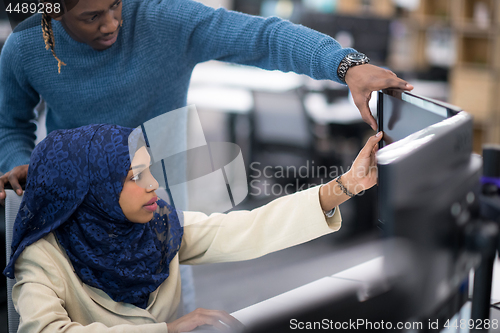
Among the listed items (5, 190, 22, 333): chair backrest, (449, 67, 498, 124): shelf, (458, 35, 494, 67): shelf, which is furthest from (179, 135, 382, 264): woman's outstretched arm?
(458, 35, 494, 67): shelf

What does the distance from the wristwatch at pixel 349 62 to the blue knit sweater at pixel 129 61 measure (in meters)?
0.12

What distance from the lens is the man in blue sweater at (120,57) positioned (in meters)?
0.97

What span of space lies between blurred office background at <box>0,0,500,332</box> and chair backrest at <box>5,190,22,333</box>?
2.98 ft

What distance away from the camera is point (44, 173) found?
2.70 feet

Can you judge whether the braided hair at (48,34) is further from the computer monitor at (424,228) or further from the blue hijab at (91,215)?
the computer monitor at (424,228)

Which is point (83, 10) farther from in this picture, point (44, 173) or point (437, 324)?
point (437, 324)

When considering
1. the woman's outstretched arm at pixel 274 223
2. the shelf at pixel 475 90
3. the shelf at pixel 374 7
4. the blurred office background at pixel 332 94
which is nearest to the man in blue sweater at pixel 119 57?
the woman's outstretched arm at pixel 274 223

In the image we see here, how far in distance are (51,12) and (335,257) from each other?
2022 mm

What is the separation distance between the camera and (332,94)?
3.61 m

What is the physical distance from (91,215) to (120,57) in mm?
392

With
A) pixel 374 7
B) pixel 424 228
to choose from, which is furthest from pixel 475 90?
pixel 424 228

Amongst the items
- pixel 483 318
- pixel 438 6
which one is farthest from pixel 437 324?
pixel 438 6

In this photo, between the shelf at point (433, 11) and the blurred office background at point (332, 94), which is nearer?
the blurred office background at point (332, 94)

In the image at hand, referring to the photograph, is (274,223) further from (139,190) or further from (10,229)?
(10,229)
